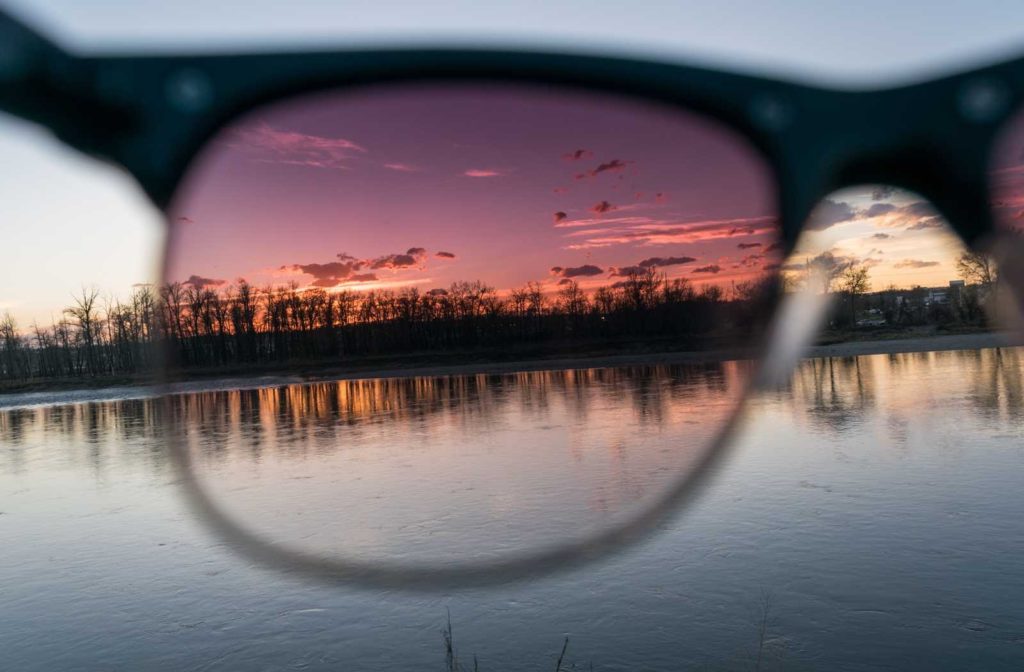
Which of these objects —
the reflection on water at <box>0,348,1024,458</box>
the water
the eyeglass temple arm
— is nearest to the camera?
the eyeglass temple arm

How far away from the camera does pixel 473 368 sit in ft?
67.8

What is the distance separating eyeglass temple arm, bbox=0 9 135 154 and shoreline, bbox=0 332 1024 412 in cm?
1442

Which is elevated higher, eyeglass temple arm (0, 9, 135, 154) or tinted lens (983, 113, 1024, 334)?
eyeglass temple arm (0, 9, 135, 154)

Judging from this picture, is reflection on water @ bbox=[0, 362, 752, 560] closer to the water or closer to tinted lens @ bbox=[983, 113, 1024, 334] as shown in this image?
the water

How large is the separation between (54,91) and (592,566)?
75.8 inches

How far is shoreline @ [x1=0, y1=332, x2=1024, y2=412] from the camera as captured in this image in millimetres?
17219

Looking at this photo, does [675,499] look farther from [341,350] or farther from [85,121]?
[341,350]

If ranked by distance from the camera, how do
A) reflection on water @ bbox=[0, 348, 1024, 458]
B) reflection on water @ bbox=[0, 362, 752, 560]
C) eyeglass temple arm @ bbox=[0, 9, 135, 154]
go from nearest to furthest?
eyeglass temple arm @ bbox=[0, 9, 135, 154]
reflection on water @ bbox=[0, 362, 752, 560]
reflection on water @ bbox=[0, 348, 1024, 458]

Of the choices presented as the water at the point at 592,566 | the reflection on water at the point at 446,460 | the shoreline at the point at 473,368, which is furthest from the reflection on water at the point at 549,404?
the shoreline at the point at 473,368

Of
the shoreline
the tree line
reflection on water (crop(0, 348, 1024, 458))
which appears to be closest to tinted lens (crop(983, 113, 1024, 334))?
the tree line

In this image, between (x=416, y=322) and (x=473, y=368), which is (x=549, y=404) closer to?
(x=416, y=322)

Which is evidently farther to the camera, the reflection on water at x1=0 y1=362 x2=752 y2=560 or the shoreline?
the shoreline

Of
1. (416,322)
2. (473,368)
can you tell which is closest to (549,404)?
(416,322)

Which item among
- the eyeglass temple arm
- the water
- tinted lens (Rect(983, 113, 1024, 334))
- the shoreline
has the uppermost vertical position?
the eyeglass temple arm
